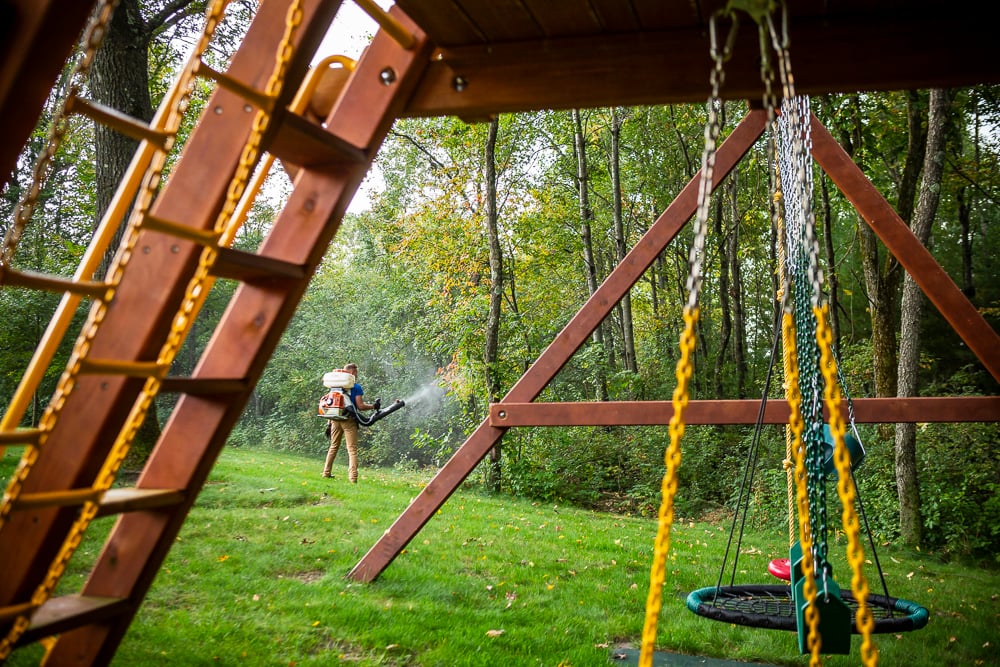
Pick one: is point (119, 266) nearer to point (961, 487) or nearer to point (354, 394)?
point (354, 394)

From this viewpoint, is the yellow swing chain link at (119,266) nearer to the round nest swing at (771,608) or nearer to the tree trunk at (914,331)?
the round nest swing at (771,608)

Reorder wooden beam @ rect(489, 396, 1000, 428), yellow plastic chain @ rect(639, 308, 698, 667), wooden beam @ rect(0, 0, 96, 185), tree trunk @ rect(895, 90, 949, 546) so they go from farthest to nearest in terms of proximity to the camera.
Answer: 1. tree trunk @ rect(895, 90, 949, 546)
2. wooden beam @ rect(489, 396, 1000, 428)
3. yellow plastic chain @ rect(639, 308, 698, 667)
4. wooden beam @ rect(0, 0, 96, 185)

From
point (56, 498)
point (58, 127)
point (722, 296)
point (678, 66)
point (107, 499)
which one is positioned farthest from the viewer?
point (722, 296)

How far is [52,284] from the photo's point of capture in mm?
1718

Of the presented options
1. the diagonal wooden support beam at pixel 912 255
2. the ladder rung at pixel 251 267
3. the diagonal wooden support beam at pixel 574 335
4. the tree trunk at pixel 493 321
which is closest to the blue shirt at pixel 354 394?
the tree trunk at pixel 493 321

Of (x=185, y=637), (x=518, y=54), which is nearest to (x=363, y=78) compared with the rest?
(x=518, y=54)

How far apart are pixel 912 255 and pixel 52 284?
422 centimetres

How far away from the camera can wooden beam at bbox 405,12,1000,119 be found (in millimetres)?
2832

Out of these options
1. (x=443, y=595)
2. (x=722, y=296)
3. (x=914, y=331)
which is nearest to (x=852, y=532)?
(x=443, y=595)

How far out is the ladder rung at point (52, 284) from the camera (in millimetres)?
1625

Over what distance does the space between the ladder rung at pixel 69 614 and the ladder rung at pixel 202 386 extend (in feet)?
2.15

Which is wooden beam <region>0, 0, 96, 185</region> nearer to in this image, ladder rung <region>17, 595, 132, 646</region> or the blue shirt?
ladder rung <region>17, 595, 132, 646</region>

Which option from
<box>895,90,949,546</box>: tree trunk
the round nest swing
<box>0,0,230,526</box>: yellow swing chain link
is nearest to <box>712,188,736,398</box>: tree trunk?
<box>895,90,949,546</box>: tree trunk

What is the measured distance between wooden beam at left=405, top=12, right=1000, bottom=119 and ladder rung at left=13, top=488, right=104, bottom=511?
6.47ft
